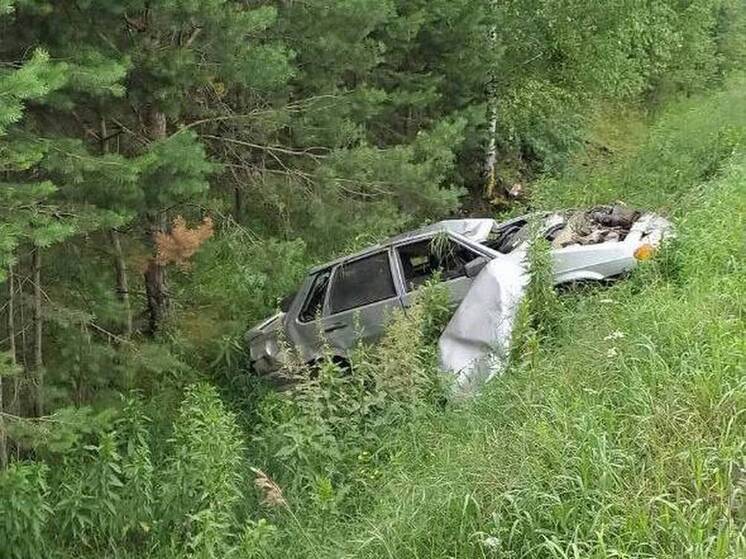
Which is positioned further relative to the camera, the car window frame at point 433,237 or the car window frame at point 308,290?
the car window frame at point 308,290

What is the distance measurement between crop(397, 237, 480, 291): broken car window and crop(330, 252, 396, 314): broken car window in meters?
0.19

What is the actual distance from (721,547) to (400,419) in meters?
2.86

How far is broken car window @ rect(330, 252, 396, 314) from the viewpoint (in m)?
7.57

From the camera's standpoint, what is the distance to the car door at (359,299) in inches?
292

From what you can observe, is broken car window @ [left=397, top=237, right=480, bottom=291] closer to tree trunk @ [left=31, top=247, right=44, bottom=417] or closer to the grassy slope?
the grassy slope

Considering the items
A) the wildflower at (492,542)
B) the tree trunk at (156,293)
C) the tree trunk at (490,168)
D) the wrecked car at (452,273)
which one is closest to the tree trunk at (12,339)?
the tree trunk at (156,293)

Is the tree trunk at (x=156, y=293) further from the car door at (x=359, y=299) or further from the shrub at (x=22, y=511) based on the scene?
the shrub at (x=22, y=511)

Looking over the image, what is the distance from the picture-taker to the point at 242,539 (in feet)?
14.2

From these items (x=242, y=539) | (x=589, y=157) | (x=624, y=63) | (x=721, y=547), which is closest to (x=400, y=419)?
(x=242, y=539)

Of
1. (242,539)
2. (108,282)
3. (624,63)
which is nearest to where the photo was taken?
(242,539)

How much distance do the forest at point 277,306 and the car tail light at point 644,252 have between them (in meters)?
0.15

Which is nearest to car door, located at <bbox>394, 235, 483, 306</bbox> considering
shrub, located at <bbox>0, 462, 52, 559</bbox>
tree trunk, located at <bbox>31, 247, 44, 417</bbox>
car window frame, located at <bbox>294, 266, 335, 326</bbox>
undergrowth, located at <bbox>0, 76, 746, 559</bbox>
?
undergrowth, located at <bbox>0, 76, 746, 559</bbox>

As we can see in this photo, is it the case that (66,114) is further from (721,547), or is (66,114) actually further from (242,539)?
(721,547)

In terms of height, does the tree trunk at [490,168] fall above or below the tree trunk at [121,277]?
below
